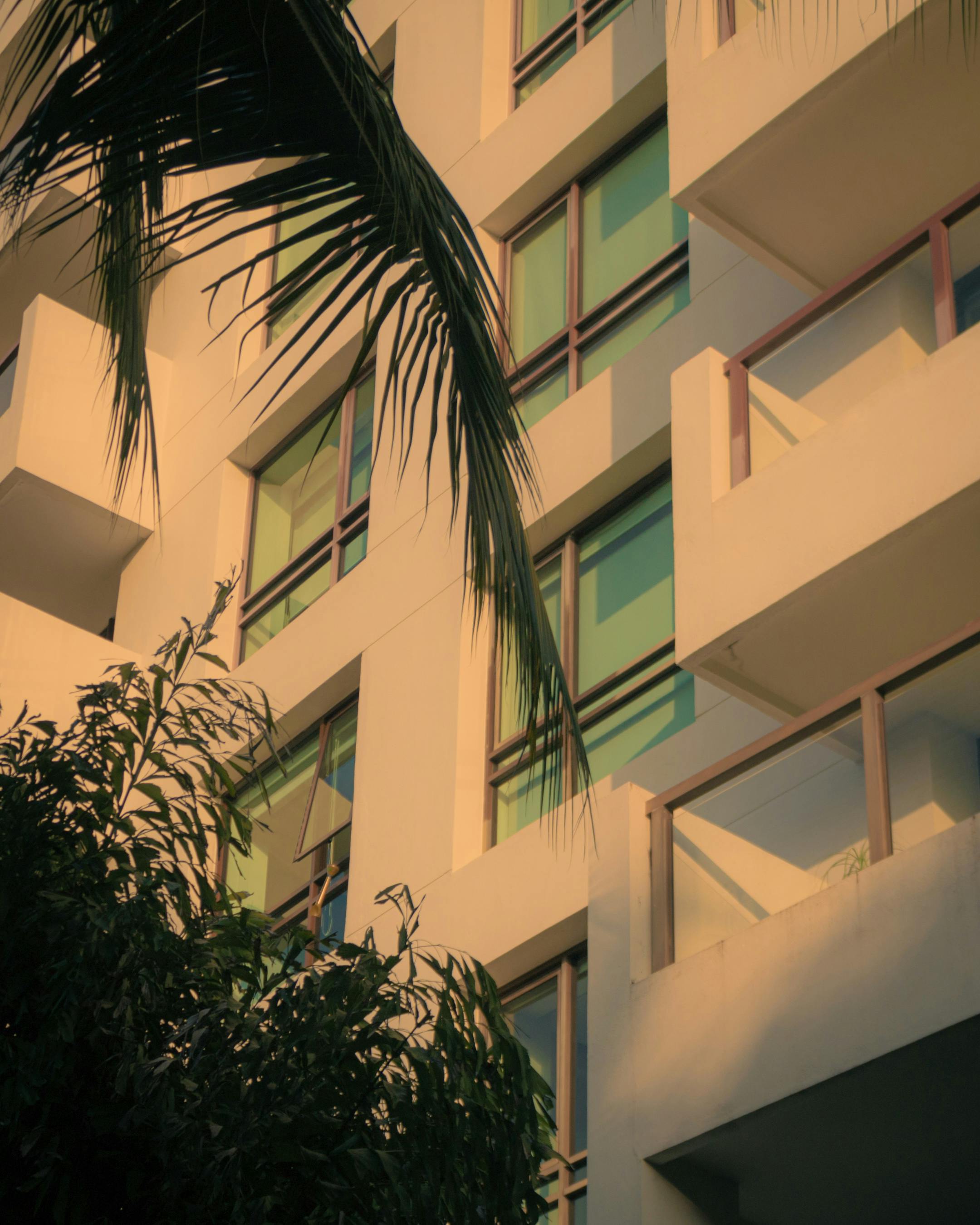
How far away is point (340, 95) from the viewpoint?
18.3ft

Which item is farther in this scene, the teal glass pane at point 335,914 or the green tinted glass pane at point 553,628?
the teal glass pane at point 335,914

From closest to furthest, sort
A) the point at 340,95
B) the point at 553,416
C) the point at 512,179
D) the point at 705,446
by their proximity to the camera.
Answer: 1. the point at 340,95
2. the point at 705,446
3. the point at 553,416
4. the point at 512,179

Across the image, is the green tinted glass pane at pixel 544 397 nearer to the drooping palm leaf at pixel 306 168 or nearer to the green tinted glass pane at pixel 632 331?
the green tinted glass pane at pixel 632 331

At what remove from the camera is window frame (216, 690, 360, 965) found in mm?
13156

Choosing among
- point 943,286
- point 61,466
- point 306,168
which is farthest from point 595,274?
point 306,168

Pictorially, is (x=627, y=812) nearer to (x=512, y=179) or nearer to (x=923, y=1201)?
(x=923, y=1201)

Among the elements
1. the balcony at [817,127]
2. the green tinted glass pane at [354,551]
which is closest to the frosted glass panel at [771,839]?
the balcony at [817,127]

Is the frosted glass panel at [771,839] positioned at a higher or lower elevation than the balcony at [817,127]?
lower

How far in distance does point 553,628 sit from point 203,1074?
6552 mm

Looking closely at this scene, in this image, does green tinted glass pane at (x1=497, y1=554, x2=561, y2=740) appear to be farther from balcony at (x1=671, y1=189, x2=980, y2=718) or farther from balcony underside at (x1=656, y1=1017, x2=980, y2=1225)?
balcony underside at (x1=656, y1=1017, x2=980, y2=1225)

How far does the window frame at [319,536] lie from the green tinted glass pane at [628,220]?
204 cm

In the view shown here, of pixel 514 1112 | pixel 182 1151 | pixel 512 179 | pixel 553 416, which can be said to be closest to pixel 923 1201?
pixel 514 1112

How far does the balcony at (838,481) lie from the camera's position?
8.62 meters

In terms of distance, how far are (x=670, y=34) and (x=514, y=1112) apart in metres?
8.03
